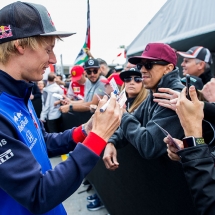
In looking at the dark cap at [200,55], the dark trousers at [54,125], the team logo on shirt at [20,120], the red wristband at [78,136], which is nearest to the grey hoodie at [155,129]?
the red wristband at [78,136]

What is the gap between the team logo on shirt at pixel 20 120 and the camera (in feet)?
3.44

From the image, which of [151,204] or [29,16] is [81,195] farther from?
[29,16]

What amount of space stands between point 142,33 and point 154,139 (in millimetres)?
6520

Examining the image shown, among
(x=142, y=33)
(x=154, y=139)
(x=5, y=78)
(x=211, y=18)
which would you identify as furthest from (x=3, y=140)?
(x=142, y=33)

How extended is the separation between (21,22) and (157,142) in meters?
1.20

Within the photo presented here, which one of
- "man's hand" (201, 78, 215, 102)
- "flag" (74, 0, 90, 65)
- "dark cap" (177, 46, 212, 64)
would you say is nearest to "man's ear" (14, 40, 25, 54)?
"man's hand" (201, 78, 215, 102)

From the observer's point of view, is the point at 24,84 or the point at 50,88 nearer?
the point at 24,84

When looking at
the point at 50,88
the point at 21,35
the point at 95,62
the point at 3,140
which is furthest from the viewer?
the point at 50,88

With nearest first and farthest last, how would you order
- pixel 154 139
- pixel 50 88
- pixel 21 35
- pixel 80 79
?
pixel 21 35 < pixel 154 139 < pixel 80 79 < pixel 50 88

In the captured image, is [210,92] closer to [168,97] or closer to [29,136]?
[168,97]

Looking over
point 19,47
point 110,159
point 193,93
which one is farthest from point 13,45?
point 110,159

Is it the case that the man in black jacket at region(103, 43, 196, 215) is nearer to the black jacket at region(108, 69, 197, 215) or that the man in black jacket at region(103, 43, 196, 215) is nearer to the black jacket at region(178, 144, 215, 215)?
the black jacket at region(108, 69, 197, 215)

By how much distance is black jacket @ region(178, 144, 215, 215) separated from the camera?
3.36ft

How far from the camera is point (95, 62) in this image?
14.6 ft
